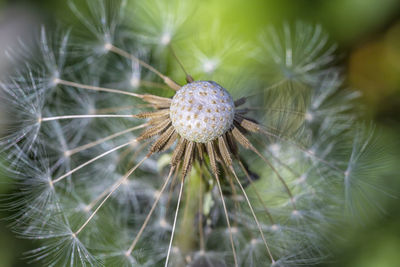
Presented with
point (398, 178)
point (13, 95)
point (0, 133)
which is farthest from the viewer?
point (398, 178)

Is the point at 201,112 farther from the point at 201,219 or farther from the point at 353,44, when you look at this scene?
the point at 353,44

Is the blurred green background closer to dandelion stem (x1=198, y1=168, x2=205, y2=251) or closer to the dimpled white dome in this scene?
dandelion stem (x1=198, y1=168, x2=205, y2=251)

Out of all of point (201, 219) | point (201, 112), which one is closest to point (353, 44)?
point (201, 219)

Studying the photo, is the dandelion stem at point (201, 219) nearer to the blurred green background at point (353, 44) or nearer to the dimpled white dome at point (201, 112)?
the dimpled white dome at point (201, 112)

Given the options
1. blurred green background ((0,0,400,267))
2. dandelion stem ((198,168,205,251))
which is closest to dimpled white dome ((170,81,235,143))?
dandelion stem ((198,168,205,251))

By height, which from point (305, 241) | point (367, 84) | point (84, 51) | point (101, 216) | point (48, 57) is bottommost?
point (305, 241)

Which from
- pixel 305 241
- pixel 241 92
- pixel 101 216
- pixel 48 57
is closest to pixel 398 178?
pixel 305 241

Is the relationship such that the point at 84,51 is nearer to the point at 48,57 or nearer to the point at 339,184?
the point at 48,57
